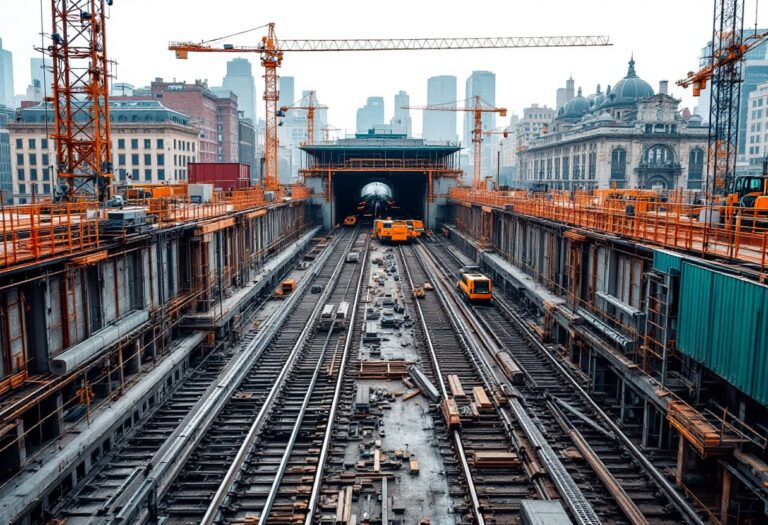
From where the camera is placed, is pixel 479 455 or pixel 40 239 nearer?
pixel 40 239

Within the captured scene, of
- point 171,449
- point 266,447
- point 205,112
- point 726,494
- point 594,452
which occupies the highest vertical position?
point 205,112

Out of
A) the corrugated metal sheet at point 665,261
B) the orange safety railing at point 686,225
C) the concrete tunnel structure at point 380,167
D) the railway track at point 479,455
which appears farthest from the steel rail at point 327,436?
the concrete tunnel structure at point 380,167

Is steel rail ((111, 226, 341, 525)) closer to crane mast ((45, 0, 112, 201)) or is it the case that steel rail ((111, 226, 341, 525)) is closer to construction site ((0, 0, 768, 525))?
construction site ((0, 0, 768, 525))

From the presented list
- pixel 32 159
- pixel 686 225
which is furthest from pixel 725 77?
pixel 32 159

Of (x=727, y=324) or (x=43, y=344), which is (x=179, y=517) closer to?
(x=43, y=344)

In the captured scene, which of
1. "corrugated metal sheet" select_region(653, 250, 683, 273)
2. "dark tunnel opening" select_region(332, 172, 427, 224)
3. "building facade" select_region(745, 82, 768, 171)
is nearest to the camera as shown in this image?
"corrugated metal sheet" select_region(653, 250, 683, 273)

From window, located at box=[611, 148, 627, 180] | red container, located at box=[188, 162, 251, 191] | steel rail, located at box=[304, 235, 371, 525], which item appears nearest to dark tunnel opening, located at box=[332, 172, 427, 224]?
red container, located at box=[188, 162, 251, 191]

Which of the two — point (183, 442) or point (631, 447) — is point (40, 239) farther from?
point (631, 447)
